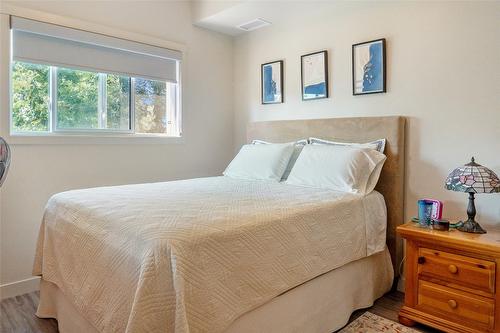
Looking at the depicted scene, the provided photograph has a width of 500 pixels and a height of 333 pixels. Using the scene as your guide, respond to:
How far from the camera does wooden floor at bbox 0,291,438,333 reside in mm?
1990

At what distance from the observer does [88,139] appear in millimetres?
2781

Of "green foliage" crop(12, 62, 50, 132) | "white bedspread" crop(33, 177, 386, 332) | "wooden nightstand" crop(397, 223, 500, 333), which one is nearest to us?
"white bedspread" crop(33, 177, 386, 332)

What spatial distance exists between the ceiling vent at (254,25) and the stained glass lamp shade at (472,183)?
2303 millimetres

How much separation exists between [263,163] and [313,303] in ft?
4.50

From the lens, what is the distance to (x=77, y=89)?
281cm

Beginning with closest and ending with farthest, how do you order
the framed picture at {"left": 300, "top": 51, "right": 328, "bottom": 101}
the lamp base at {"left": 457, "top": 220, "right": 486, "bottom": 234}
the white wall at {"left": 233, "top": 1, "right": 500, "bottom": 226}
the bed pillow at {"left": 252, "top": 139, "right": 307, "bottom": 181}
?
the lamp base at {"left": 457, "top": 220, "right": 486, "bottom": 234} → the white wall at {"left": 233, "top": 1, "right": 500, "bottom": 226} → the bed pillow at {"left": 252, "top": 139, "right": 307, "bottom": 181} → the framed picture at {"left": 300, "top": 51, "right": 328, "bottom": 101}

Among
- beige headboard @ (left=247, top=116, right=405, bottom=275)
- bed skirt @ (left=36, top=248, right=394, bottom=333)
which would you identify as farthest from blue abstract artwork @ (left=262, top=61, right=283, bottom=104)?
bed skirt @ (left=36, top=248, right=394, bottom=333)

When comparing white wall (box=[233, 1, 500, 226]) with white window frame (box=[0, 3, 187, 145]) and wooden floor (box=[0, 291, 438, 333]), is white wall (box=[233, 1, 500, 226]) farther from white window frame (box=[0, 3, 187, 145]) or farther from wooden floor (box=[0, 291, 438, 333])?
white window frame (box=[0, 3, 187, 145])

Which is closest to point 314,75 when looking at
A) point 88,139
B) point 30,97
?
point 88,139

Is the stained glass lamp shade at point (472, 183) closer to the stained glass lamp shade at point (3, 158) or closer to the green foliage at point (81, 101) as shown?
the stained glass lamp shade at point (3, 158)

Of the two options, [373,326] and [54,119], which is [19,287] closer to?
[54,119]

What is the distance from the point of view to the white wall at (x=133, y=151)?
2475 mm

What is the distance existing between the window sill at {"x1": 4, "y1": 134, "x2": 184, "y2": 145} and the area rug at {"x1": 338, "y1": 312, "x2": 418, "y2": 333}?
7.62ft

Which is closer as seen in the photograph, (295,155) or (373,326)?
(373,326)
